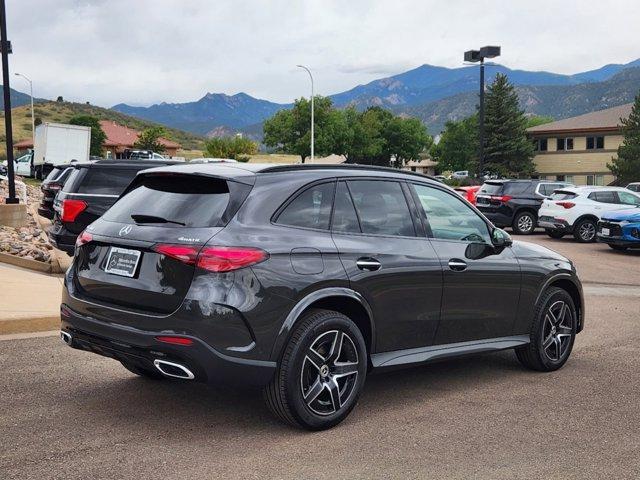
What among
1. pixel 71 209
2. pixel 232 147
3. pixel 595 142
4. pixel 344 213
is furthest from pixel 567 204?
pixel 232 147

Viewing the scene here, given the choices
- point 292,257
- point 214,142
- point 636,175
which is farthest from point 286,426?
point 214,142

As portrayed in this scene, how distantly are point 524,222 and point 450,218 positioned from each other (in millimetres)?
18767

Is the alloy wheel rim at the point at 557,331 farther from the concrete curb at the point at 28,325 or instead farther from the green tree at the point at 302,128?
the green tree at the point at 302,128

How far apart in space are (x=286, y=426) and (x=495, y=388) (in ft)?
6.51

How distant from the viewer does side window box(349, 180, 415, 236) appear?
542cm

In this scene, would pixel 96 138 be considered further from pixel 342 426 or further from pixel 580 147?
pixel 342 426

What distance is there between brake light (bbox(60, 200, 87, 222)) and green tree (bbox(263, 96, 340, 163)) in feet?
230

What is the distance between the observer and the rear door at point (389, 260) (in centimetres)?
517

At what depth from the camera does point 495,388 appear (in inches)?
242

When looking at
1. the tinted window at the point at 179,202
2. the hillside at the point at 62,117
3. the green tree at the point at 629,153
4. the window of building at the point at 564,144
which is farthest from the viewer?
the hillside at the point at 62,117

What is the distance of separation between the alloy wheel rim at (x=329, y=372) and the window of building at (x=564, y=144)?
217 feet

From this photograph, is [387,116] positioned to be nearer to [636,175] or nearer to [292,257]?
[636,175]

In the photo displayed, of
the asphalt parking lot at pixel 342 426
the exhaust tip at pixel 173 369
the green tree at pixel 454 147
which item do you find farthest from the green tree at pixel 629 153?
the exhaust tip at pixel 173 369

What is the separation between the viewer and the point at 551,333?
22.1 ft
